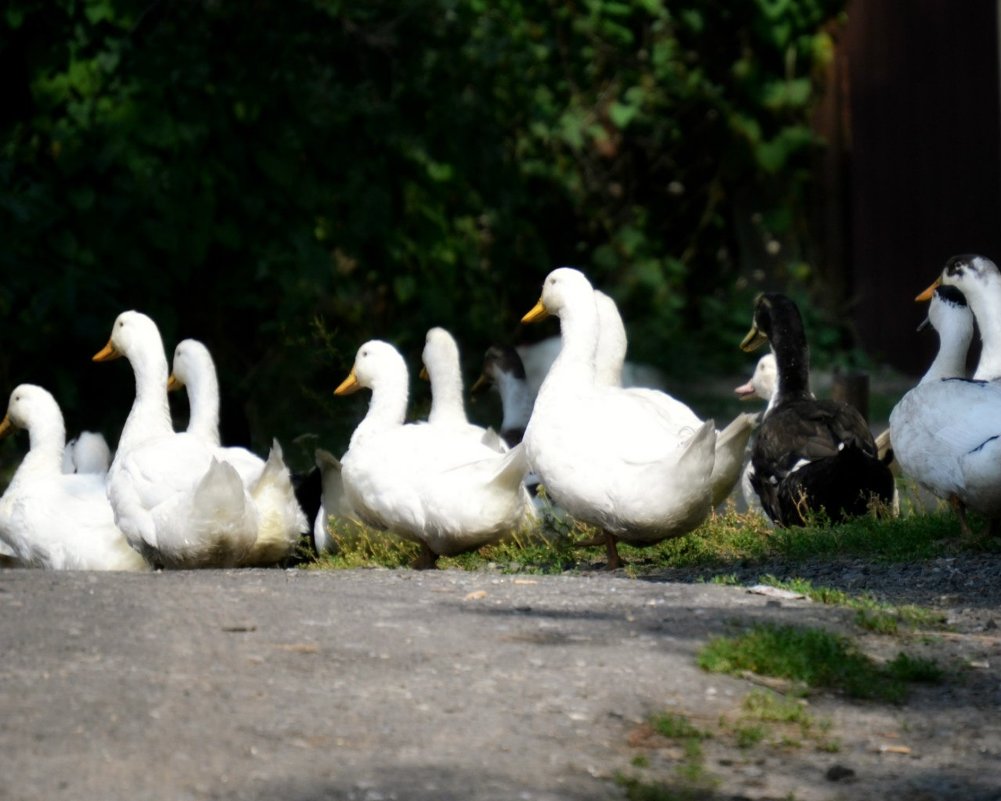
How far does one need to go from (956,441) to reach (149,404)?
402cm

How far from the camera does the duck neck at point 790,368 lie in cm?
893

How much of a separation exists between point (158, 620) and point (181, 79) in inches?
248

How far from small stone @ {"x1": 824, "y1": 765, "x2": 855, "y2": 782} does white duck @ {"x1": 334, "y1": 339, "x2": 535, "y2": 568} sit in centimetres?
337

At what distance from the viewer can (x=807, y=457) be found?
27.0 ft

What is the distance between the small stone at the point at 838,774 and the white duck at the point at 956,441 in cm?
307

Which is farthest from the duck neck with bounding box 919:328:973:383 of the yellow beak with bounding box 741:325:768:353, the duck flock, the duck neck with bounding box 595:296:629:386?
the duck neck with bounding box 595:296:629:386

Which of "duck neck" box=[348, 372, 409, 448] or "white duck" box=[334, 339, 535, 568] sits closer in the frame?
"white duck" box=[334, 339, 535, 568]

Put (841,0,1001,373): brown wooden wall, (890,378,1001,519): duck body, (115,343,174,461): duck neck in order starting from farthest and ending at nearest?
(841,0,1001,373): brown wooden wall < (115,343,174,461): duck neck < (890,378,1001,519): duck body

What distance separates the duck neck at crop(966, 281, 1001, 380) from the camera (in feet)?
28.2

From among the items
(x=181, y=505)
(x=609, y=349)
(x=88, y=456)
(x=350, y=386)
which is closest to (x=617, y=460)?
(x=181, y=505)

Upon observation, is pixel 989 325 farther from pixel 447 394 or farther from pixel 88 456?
pixel 88 456

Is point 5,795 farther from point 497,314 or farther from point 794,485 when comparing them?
point 497,314

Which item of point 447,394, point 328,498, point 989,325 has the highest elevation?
point 989,325

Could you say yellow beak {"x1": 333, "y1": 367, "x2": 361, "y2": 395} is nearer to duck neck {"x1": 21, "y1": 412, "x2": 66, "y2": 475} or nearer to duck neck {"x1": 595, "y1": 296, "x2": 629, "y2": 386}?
duck neck {"x1": 595, "y1": 296, "x2": 629, "y2": 386}
